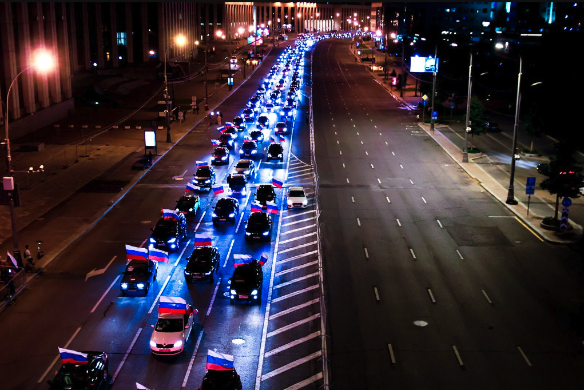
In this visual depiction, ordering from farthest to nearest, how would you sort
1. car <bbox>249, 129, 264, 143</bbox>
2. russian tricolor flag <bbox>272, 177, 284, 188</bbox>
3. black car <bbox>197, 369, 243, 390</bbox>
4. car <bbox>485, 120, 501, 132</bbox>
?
car <bbox>485, 120, 501, 132</bbox>, car <bbox>249, 129, 264, 143</bbox>, russian tricolor flag <bbox>272, 177, 284, 188</bbox>, black car <bbox>197, 369, 243, 390</bbox>

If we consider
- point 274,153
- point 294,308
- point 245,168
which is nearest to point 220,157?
point 274,153

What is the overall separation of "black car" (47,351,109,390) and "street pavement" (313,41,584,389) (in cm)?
776

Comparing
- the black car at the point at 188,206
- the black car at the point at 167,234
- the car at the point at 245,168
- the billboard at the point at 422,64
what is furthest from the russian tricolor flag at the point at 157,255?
the billboard at the point at 422,64

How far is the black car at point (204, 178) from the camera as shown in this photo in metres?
49.5

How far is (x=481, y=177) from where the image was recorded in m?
52.9

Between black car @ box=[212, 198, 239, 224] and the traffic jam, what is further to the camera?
black car @ box=[212, 198, 239, 224]

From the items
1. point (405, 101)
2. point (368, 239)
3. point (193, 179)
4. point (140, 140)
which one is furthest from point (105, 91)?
point (368, 239)

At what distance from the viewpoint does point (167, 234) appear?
3625 centimetres

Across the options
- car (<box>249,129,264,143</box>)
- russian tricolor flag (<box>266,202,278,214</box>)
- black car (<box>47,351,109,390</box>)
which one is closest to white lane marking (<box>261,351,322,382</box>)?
black car (<box>47,351,109,390</box>)

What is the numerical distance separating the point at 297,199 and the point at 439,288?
16.2 metres

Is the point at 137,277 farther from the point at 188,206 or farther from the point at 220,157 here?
the point at 220,157

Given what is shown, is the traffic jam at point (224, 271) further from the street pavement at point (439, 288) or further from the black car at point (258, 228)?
the street pavement at point (439, 288)

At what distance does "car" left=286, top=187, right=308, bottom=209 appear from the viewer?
44156 mm

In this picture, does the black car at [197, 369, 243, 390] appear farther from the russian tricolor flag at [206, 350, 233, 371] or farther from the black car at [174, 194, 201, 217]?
the black car at [174, 194, 201, 217]
